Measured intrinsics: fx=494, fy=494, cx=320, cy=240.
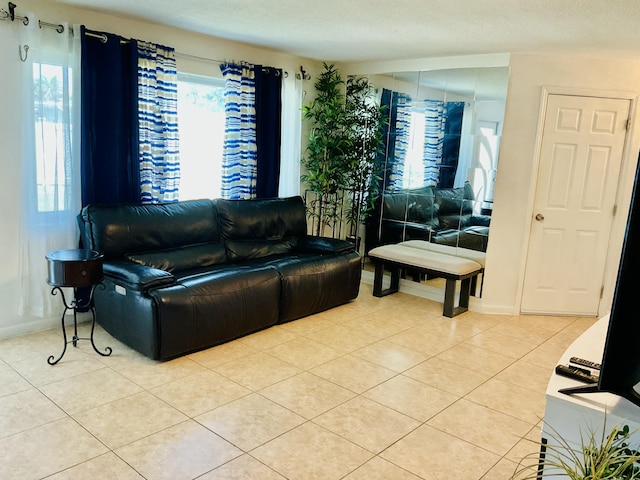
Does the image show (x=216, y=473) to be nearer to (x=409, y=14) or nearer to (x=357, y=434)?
(x=357, y=434)

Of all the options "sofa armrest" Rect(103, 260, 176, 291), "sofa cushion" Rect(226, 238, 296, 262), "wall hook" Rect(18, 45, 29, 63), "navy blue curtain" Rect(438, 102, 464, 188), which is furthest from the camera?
"navy blue curtain" Rect(438, 102, 464, 188)

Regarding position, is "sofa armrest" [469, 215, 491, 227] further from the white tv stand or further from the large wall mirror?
the white tv stand

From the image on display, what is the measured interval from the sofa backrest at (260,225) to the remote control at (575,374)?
9.97 feet

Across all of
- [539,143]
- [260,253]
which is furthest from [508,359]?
[260,253]

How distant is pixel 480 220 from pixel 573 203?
81 centimetres

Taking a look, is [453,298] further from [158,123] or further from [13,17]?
[13,17]

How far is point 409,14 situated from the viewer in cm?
322

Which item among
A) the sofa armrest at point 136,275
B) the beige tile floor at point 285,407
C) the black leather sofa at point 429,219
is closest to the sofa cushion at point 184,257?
the sofa armrest at point 136,275

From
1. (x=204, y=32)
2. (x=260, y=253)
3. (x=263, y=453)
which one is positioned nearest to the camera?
(x=263, y=453)

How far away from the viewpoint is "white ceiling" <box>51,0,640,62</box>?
2.95m

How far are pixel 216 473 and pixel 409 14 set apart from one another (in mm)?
2896

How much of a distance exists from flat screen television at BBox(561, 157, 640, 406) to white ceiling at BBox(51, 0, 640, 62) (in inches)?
75.4

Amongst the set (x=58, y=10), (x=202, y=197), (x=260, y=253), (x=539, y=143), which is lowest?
(x=260, y=253)

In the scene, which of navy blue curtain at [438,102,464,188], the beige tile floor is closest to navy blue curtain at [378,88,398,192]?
navy blue curtain at [438,102,464,188]
